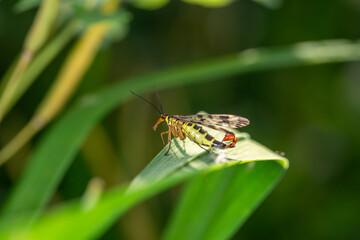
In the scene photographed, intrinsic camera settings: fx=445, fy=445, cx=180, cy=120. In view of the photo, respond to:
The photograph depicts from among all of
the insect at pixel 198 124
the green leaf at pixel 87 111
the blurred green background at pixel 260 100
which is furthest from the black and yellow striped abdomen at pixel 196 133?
the blurred green background at pixel 260 100

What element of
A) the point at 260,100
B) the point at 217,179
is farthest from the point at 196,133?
the point at 260,100

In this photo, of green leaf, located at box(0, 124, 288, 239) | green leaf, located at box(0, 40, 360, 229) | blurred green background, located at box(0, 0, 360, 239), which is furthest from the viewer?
blurred green background, located at box(0, 0, 360, 239)

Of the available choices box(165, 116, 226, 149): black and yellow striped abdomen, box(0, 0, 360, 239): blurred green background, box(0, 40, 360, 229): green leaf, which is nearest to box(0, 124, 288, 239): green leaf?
box(165, 116, 226, 149): black and yellow striped abdomen

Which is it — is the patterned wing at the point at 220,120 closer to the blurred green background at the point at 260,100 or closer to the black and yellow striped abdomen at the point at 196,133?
the black and yellow striped abdomen at the point at 196,133

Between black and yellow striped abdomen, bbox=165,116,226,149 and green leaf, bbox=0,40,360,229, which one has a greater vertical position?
green leaf, bbox=0,40,360,229

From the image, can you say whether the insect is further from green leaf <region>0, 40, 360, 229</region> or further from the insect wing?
green leaf <region>0, 40, 360, 229</region>

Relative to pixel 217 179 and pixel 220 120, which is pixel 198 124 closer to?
pixel 220 120
